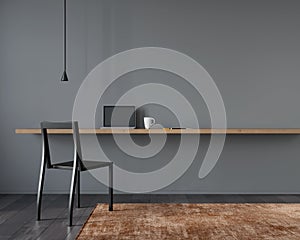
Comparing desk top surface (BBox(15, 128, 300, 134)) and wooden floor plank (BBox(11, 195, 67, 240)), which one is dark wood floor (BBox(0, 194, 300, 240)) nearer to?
wooden floor plank (BBox(11, 195, 67, 240))

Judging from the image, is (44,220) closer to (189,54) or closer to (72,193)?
(72,193)

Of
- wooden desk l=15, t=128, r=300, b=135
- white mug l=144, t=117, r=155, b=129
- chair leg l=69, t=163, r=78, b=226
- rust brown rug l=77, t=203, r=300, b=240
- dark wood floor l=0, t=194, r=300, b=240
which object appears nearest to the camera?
rust brown rug l=77, t=203, r=300, b=240

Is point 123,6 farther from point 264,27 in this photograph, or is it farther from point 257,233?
point 257,233

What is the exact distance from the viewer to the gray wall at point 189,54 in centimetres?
512

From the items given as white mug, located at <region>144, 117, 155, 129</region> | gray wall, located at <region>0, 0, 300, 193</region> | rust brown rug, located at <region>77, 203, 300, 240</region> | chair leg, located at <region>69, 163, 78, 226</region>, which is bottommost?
rust brown rug, located at <region>77, 203, 300, 240</region>

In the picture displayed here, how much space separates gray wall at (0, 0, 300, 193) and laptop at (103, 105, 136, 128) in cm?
14

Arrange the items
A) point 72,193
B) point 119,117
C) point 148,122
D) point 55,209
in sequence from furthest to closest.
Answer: point 119,117 < point 148,122 < point 55,209 < point 72,193

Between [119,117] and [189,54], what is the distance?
0.99 m

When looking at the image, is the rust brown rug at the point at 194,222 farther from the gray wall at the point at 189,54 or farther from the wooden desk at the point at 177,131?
the gray wall at the point at 189,54

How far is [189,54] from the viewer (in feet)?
16.8

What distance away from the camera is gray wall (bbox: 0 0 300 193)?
16.8 ft

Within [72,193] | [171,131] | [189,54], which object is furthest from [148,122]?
[72,193]

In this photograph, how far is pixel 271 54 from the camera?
5133mm

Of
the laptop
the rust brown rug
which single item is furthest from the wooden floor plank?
the laptop
